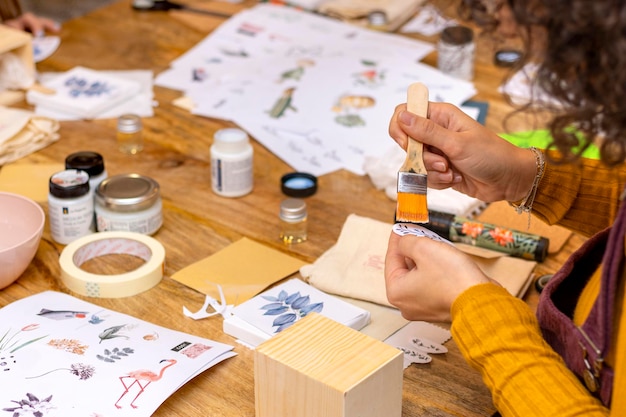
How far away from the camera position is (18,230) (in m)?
1.28

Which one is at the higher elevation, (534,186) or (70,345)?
(534,186)

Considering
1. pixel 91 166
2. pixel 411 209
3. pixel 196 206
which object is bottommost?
pixel 196 206

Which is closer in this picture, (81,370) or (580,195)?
(81,370)

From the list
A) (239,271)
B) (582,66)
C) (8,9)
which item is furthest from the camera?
(8,9)

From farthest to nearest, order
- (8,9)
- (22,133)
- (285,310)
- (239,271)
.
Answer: (8,9) < (22,133) < (239,271) < (285,310)

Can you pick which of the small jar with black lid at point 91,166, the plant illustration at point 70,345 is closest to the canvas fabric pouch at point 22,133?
the small jar with black lid at point 91,166

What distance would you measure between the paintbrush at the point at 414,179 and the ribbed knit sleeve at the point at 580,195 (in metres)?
0.19

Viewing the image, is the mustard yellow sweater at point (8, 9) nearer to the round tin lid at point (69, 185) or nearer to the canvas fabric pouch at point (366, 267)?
the round tin lid at point (69, 185)

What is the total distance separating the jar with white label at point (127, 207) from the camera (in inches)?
51.8

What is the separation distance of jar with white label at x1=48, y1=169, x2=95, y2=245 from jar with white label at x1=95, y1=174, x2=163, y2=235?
22 millimetres

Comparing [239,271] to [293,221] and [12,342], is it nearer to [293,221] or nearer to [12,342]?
[293,221]

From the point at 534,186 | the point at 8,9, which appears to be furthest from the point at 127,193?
the point at 8,9

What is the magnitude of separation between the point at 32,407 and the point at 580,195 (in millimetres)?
769

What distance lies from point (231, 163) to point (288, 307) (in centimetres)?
38
